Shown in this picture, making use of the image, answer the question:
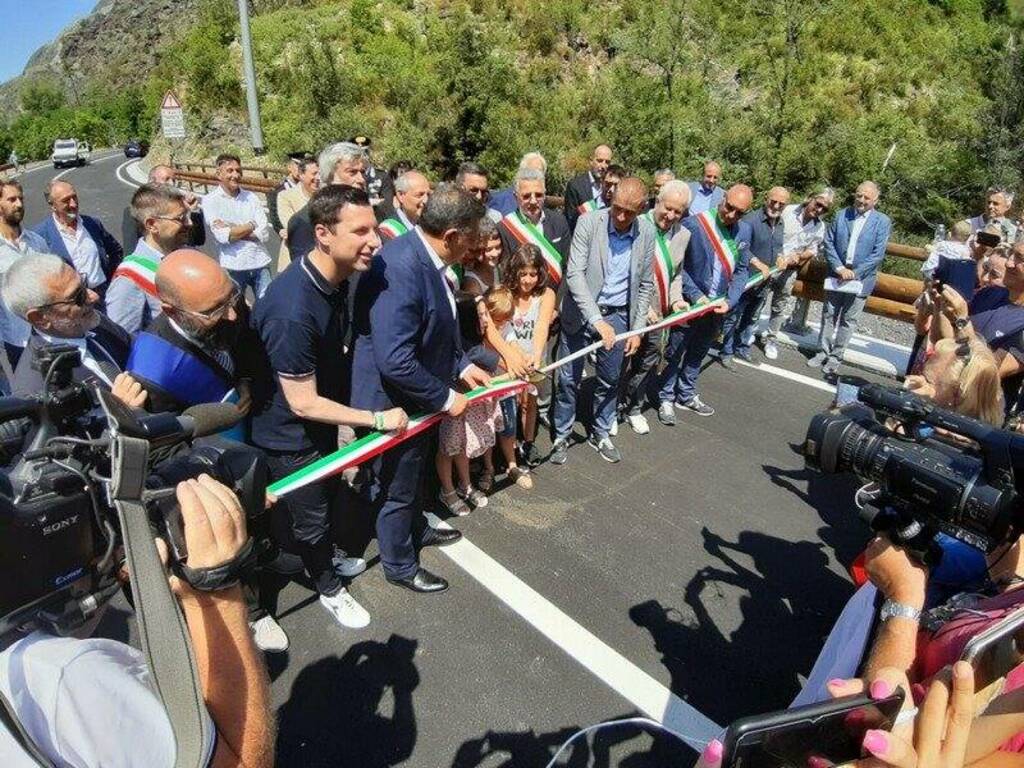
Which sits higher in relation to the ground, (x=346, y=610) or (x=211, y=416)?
(x=211, y=416)

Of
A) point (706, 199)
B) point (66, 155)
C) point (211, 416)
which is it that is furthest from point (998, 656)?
point (66, 155)

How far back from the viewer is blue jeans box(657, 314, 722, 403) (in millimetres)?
5098

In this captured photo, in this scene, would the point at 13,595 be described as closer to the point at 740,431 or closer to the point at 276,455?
the point at 276,455

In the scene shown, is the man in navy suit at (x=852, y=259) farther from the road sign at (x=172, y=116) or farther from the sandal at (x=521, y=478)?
the road sign at (x=172, y=116)

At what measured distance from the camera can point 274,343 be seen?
255 cm

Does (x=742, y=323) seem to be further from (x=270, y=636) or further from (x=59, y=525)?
(x=59, y=525)

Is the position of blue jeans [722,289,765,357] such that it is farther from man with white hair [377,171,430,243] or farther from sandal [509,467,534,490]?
man with white hair [377,171,430,243]

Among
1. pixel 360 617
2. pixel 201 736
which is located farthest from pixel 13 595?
pixel 360 617

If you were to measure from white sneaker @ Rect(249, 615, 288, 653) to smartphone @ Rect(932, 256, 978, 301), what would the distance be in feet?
14.4

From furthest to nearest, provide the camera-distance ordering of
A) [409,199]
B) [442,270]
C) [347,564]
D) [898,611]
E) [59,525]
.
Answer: [409,199]
[347,564]
[442,270]
[898,611]
[59,525]

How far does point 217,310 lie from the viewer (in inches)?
94.5

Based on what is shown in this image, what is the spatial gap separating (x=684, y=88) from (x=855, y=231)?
13.6 meters

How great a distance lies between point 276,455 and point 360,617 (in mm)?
896

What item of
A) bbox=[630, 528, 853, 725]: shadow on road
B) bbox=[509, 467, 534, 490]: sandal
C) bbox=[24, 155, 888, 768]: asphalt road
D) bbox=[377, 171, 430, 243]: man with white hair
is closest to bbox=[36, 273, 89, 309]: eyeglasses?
bbox=[24, 155, 888, 768]: asphalt road
